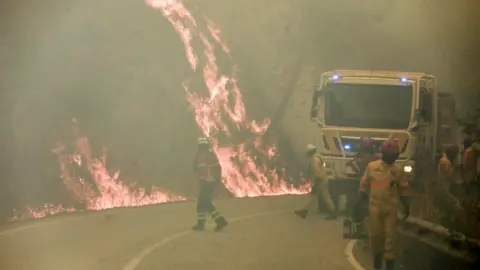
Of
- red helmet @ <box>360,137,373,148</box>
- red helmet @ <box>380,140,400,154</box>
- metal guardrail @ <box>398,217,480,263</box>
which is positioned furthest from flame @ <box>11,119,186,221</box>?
metal guardrail @ <box>398,217,480,263</box>

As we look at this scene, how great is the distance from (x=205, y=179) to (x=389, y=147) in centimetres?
153

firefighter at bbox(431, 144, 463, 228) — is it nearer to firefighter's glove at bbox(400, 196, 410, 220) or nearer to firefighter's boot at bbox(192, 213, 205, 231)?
firefighter's glove at bbox(400, 196, 410, 220)

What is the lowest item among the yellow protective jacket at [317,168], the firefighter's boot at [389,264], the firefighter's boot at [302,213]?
the firefighter's boot at [389,264]

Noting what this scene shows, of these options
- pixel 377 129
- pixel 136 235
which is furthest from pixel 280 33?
pixel 136 235

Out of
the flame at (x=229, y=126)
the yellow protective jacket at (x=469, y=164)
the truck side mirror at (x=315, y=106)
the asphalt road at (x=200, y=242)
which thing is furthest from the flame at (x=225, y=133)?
the yellow protective jacket at (x=469, y=164)

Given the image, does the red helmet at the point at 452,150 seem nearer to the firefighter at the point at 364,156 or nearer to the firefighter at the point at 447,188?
the firefighter at the point at 447,188

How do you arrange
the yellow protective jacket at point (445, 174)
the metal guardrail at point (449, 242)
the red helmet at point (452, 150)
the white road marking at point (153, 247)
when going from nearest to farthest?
the white road marking at point (153, 247) → the metal guardrail at point (449, 242) → the yellow protective jacket at point (445, 174) → the red helmet at point (452, 150)

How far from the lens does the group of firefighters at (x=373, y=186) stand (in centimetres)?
589

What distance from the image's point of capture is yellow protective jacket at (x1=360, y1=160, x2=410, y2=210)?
5.87m

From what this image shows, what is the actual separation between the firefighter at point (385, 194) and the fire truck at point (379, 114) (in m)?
0.39

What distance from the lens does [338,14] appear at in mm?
6844

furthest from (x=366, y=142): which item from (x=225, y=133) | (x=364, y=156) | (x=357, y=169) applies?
(x=225, y=133)

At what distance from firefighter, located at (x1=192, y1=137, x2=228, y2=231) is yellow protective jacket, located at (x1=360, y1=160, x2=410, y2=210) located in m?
1.25

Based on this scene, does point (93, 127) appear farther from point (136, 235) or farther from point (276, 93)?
point (276, 93)
